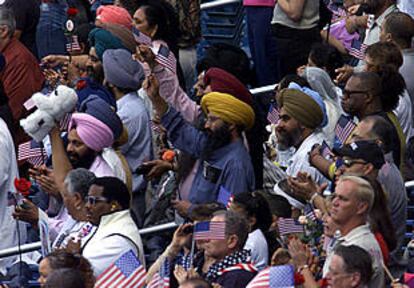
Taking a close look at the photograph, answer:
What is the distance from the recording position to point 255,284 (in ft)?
36.8

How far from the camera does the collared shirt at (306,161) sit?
14000mm

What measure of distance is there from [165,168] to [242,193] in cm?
155

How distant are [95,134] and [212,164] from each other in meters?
0.89

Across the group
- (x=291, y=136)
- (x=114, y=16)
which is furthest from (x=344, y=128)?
(x=114, y=16)

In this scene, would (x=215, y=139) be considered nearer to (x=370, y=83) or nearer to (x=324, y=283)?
(x=370, y=83)

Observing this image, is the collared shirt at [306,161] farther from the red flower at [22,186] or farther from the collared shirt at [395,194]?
the red flower at [22,186]

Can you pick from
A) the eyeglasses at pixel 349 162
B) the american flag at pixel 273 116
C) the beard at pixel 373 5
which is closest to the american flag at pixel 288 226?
the eyeglasses at pixel 349 162

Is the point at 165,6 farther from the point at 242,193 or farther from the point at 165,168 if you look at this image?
the point at 242,193

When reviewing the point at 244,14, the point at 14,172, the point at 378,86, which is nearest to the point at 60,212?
the point at 14,172

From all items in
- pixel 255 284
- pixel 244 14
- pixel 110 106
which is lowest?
pixel 244 14

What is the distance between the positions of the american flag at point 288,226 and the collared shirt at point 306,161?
122 centimetres

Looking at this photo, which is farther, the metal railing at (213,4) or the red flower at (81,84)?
the metal railing at (213,4)

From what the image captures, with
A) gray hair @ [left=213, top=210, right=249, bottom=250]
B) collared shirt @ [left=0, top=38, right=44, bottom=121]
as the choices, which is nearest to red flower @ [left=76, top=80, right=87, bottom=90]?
collared shirt @ [left=0, top=38, right=44, bottom=121]

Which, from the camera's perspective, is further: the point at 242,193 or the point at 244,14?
the point at 244,14
